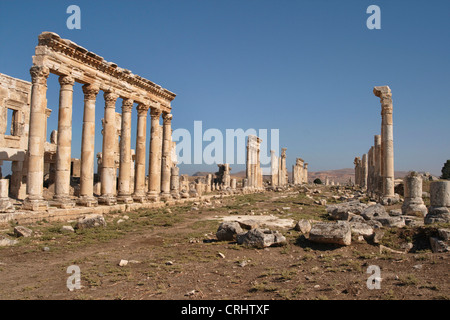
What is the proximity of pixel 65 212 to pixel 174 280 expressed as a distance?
10.6 m

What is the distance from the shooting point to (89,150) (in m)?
18.4

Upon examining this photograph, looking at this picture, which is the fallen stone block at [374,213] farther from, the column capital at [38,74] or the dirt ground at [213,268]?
the column capital at [38,74]

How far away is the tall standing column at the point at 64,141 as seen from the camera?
16.5 metres

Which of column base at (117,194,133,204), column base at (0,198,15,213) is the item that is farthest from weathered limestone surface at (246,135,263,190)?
column base at (0,198,15,213)

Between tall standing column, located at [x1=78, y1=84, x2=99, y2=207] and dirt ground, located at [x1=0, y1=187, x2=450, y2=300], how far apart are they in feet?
21.0

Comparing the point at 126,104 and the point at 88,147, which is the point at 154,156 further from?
the point at 88,147

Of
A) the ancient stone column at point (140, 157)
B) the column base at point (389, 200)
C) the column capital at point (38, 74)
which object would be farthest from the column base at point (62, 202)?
the column base at point (389, 200)

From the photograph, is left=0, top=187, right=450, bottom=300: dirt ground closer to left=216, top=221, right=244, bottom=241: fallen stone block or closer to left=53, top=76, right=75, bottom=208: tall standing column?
left=216, top=221, right=244, bottom=241: fallen stone block

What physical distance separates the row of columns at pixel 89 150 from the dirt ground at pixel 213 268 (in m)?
4.75

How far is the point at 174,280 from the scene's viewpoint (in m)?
6.87

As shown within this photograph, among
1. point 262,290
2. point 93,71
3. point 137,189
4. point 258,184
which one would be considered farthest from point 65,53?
point 258,184

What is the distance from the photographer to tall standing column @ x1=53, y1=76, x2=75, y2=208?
54.1 feet

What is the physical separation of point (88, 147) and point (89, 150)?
168 millimetres
